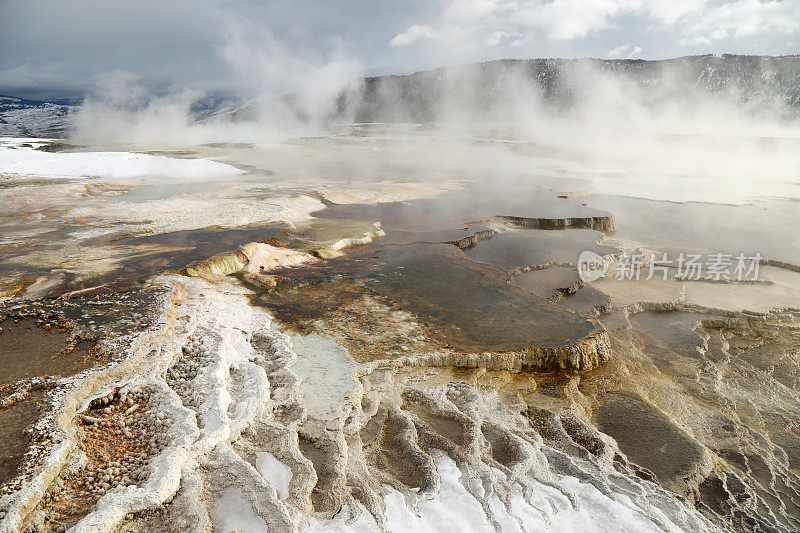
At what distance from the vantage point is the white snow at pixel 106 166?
1341 centimetres

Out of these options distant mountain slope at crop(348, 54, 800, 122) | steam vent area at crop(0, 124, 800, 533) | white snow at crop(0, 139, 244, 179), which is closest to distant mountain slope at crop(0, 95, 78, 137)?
white snow at crop(0, 139, 244, 179)

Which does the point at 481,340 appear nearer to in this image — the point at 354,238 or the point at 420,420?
the point at 420,420

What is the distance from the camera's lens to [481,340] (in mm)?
4508

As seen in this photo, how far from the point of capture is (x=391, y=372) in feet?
13.3

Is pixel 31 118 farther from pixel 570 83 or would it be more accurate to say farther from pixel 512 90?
pixel 570 83

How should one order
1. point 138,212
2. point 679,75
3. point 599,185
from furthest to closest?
point 679,75, point 599,185, point 138,212

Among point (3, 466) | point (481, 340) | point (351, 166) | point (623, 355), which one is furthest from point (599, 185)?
point (3, 466)

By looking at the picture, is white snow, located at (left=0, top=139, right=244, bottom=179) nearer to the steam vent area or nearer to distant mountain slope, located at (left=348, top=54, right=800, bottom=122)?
the steam vent area

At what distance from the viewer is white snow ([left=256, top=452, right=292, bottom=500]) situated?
2.72 meters

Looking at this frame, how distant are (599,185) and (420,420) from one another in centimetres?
1220

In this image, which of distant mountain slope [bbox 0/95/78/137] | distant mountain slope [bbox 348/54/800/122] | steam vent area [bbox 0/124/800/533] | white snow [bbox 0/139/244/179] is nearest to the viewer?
steam vent area [bbox 0/124/800/533]

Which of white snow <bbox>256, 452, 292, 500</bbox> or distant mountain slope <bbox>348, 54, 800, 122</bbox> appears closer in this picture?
white snow <bbox>256, 452, 292, 500</bbox>

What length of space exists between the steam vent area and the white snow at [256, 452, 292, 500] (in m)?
0.02

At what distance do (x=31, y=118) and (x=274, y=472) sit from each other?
62189 mm
